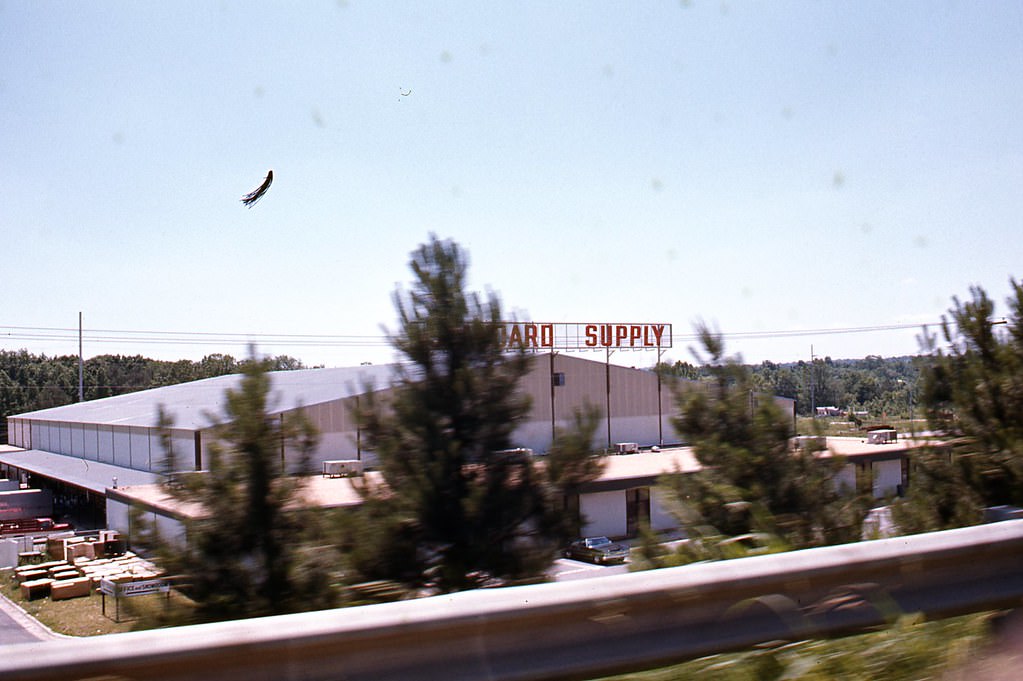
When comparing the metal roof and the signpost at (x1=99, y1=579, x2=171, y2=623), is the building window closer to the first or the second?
the metal roof

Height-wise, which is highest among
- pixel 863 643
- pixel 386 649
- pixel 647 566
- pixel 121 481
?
pixel 386 649

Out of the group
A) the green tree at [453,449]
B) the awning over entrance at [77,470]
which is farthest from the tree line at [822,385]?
the awning over entrance at [77,470]

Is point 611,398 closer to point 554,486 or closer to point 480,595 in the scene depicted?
point 554,486

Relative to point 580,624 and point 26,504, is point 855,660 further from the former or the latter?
point 26,504

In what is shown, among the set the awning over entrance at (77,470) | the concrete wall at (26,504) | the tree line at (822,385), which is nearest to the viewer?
the tree line at (822,385)

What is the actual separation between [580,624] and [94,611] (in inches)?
421

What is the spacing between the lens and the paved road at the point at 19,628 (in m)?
12.9

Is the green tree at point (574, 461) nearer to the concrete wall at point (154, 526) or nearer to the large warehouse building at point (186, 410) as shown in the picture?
the concrete wall at point (154, 526)

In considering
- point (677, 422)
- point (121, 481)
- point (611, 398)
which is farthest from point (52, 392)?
point (677, 422)

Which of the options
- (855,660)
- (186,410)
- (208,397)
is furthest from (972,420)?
(208,397)

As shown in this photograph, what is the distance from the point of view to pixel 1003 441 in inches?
380

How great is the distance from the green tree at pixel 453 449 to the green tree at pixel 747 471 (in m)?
1.90

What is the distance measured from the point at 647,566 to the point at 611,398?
1337 inches

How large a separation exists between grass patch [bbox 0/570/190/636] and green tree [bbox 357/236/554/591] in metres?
1.46
